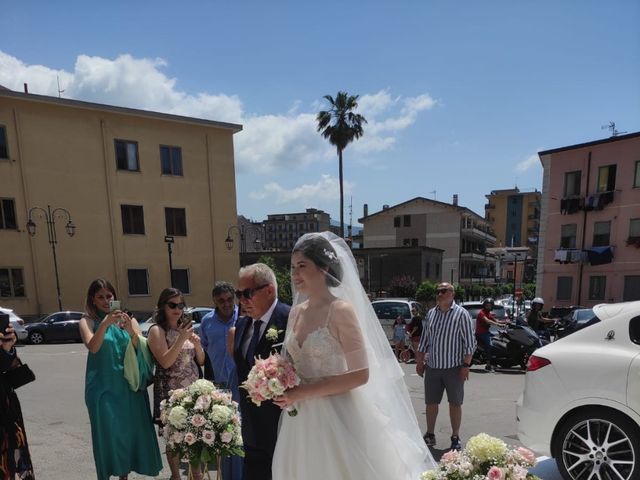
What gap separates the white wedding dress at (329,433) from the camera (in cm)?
201

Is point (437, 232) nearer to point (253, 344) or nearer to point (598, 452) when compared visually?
point (598, 452)

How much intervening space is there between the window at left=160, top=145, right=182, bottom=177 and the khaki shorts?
20.6 m

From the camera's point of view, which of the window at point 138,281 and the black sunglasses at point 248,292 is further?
the window at point 138,281

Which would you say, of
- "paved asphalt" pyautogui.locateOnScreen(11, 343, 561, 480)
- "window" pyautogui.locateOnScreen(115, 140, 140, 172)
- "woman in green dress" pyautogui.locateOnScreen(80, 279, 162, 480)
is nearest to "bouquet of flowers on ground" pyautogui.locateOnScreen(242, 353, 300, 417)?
"woman in green dress" pyautogui.locateOnScreen(80, 279, 162, 480)

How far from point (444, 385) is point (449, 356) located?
382mm

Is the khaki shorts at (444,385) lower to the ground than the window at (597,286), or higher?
higher

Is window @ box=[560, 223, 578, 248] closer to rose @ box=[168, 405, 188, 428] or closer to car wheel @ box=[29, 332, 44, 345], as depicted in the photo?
rose @ box=[168, 405, 188, 428]

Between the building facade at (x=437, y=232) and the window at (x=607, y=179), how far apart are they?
62.5ft

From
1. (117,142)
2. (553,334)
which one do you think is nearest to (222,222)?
(117,142)

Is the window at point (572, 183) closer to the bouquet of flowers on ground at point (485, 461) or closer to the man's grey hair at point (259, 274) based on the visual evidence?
the man's grey hair at point (259, 274)

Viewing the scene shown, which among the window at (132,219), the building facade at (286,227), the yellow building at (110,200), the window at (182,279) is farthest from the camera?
Result: the building facade at (286,227)

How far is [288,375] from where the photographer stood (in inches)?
74.0

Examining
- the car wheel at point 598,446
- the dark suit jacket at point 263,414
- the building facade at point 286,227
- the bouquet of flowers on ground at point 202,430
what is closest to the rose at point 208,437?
the bouquet of flowers on ground at point 202,430

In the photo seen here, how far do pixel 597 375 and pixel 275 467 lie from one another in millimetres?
2780
